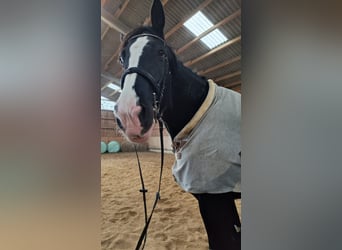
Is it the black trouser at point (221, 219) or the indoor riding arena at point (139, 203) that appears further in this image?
the black trouser at point (221, 219)

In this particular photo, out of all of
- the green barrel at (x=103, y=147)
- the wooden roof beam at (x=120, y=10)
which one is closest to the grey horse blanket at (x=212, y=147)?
the green barrel at (x=103, y=147)

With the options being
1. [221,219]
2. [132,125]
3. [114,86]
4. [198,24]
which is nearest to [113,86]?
[114,86]

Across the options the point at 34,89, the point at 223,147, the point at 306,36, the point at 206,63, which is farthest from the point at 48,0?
the point at 306,36

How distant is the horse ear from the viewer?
2.19 ft

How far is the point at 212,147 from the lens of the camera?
→ 74 cm

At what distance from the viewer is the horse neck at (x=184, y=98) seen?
2.43 feet

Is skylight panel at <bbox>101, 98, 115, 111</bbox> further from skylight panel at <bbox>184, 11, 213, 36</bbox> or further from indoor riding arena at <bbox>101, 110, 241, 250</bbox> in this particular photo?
skylight panel at <bbox>184, 11, 213, 36</bbox>

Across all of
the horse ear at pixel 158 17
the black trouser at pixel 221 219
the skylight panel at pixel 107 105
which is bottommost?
A: the black trouser at pixel 221 219

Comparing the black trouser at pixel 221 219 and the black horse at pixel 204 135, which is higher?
the black horse at pixel 204 135

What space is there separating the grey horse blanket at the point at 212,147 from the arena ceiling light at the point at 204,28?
4.9 inches

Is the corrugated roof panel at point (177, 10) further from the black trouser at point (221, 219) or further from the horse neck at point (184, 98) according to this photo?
the black trouser at point (221, 219)

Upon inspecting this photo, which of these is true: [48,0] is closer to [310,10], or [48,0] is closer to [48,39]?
[48,39]

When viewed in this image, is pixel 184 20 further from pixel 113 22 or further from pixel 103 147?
pixel 103 147

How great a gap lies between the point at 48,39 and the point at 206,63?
45 centimetres
